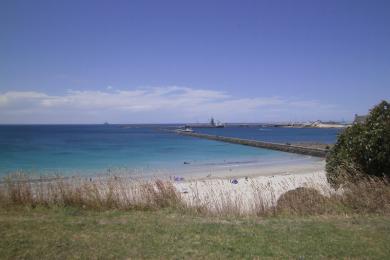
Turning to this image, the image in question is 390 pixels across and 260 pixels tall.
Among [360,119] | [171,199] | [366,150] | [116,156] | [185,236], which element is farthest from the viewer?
[116,156]

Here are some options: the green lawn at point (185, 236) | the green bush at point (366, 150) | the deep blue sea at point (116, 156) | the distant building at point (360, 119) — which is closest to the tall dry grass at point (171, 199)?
the green lawn at point (185, 236)

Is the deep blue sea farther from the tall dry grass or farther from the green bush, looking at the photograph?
the green bush

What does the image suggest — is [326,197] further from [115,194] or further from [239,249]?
[115,194]

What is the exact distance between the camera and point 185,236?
5.38m

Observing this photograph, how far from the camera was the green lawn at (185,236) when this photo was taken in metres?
4.67

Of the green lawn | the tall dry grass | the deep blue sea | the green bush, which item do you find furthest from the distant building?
the deep blue sea

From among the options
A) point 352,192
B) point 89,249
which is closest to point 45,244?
point 89,249

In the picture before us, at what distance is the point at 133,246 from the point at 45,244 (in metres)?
1.31

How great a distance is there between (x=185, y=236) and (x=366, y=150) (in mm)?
6082

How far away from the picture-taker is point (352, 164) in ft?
29.9

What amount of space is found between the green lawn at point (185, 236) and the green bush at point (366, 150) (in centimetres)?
262

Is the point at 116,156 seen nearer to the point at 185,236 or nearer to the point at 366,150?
the point at 366,150

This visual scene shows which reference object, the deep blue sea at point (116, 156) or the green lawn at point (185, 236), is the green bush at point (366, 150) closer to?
the green lawn at point (185, 236)

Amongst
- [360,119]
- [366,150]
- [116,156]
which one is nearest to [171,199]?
[366,150]
